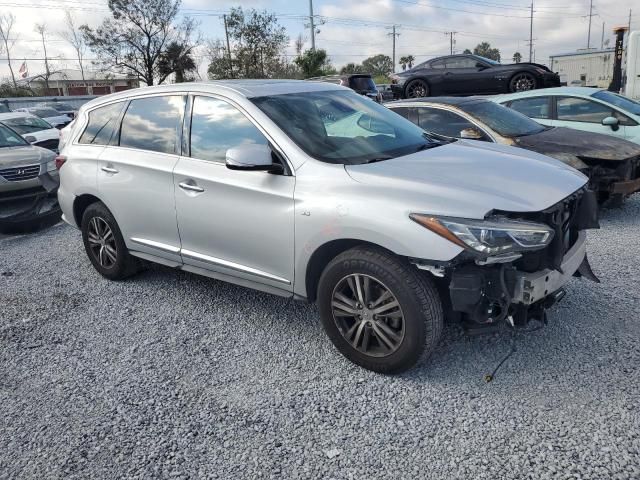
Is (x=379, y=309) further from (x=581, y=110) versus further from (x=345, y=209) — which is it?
(x=581, y=110)

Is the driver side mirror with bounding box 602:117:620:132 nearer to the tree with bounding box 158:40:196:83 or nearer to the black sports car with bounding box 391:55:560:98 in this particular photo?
the black sports car with bounding box 391:55:560:98

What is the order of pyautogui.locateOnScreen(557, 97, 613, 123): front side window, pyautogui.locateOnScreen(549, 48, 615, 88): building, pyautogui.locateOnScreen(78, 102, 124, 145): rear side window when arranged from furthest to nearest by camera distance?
pyautogui.locateOnScreen(549, 48, 615, 88): building, pyautogui.locateOnScreen(557, 97, 613, 123): front side window, pyautogui.locateOnScreen(78, 102, 124, 145): rear side window

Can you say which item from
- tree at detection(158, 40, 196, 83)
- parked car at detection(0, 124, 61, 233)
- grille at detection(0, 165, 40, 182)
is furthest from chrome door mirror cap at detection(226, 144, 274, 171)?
tree at detection(158, 40, 196, 83)

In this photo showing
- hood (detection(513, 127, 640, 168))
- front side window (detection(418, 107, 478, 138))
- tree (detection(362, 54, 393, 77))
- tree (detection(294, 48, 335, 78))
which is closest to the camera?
hood (detection(513, 127, 640, 168))

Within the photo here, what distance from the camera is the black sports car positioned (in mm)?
14133

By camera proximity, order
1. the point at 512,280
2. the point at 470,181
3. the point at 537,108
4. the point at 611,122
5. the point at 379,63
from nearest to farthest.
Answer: the point at 512,280 → the point at 470,181 → the point at 611,122 → the point at 537,108 → the point at 379,63

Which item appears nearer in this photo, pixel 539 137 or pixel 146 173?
pixel 146 173

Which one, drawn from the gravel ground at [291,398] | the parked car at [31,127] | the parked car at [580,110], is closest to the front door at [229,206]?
the gravel ground at [291,398]

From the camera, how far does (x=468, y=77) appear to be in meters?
15.0

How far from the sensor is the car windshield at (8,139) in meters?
8.62

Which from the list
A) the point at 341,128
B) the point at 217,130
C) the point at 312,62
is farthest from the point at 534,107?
the point at 312,62

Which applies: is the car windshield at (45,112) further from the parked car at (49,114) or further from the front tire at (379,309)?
the front tire at (379,309)

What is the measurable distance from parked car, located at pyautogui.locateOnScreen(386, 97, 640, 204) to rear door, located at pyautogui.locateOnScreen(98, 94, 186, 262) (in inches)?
128

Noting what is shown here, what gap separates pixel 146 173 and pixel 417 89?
12.8 meters
